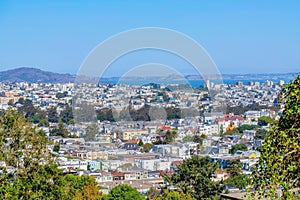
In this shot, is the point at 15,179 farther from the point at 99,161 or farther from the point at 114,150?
the point at 114,150

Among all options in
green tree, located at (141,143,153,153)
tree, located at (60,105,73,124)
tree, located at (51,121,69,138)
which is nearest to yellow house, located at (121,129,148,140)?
green tree, located at (141,143,153,153)

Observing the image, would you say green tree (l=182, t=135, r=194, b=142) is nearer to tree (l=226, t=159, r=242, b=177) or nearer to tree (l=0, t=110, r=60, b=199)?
tree (l=226, t=159, r=242, b=177)

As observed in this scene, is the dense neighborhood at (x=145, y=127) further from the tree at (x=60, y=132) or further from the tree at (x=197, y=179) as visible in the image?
the tree at (x=197, y=179)

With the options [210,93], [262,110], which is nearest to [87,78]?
[210,93]

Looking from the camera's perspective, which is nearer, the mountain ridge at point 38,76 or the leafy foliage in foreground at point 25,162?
the leafy foliage in foreground at point 25,162

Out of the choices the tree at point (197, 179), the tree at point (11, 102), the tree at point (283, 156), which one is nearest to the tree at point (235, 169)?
the tree at point (197, 179)

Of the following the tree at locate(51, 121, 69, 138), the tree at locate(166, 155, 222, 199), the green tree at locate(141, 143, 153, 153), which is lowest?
the green tree at locate(141, 143, 153, 153)

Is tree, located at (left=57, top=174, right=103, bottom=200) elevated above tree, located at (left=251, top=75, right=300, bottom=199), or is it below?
below
